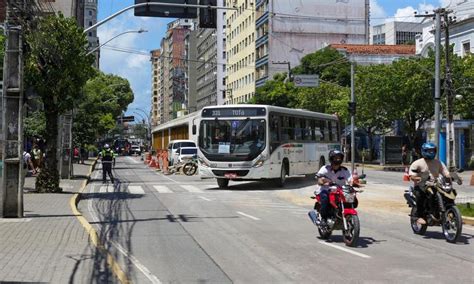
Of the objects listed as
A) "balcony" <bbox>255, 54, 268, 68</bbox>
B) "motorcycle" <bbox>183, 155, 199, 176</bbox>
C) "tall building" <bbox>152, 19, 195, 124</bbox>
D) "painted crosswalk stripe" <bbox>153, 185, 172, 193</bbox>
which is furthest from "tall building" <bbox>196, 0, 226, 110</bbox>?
"painted crosswalk stripe" <bbox>153, 185, 172, 193</bbox>

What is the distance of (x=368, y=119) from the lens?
157 ft

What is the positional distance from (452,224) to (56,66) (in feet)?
43.0

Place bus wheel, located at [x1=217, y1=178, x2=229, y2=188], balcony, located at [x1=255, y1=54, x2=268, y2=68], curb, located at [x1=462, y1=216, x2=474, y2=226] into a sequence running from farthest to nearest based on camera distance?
balcony, located at [x1=255, y1=54, x2=268, y2=68]
bus wheel, located at [x1=217, y1=178, x2=229, y2=188]
curb, located at [x1=462, y1=216, x2=474, y2=226]

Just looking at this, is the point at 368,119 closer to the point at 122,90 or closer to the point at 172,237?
the point at 172,237

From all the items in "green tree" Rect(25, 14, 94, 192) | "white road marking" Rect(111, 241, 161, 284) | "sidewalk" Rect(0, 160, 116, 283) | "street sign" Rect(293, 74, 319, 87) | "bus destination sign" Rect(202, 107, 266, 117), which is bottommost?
"white road marking" Rect(111, 241, 161, 284)

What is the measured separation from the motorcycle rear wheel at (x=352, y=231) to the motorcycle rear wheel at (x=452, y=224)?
181cm

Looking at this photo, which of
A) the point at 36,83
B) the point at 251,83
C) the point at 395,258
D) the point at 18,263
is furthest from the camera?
the point at 251,83

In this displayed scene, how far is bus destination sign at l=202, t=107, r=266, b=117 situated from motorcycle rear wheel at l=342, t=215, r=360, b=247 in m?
13.6

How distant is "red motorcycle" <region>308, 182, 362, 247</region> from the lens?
10203 mm

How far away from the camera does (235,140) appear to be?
933 inches

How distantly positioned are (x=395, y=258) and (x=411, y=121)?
3805 centimetres

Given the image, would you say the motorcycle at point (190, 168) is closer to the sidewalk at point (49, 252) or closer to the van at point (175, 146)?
the van at point (175, 146)

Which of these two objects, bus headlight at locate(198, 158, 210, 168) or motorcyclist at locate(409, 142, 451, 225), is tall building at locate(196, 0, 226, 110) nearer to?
bus headlight at locate(198, 158, 210, 168)

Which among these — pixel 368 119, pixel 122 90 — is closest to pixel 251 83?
pixel 122 90
